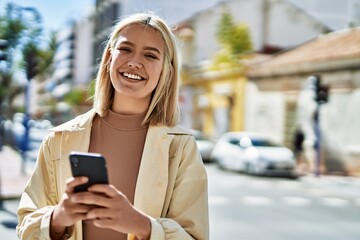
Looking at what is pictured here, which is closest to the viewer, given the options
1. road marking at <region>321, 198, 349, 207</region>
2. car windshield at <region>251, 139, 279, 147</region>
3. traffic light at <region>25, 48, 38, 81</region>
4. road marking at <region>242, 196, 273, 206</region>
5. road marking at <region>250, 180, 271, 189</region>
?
road marking at <region>242, 196, 273, 206</region>

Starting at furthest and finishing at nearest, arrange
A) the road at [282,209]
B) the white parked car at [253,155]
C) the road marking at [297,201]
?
the white parked car at [253,155] → the road marking at [297,201] → the road at [282,209]

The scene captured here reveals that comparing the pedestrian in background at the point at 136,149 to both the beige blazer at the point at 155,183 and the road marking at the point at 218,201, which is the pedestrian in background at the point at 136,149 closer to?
the beige blazer at the point at 155,183

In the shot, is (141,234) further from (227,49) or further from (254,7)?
(254,7)

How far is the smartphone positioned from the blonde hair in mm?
378

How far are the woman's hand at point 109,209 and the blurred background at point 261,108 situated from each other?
68 cm

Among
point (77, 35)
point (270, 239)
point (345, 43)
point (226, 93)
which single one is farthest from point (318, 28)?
point (77, 35)

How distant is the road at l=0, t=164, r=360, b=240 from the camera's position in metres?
8.23

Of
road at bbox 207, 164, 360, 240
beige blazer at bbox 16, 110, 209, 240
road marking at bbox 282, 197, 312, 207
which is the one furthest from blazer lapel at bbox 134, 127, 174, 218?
road marking at bbox 282, 197, 312, 207

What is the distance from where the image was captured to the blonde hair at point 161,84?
1.64m

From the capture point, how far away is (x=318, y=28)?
103 feet

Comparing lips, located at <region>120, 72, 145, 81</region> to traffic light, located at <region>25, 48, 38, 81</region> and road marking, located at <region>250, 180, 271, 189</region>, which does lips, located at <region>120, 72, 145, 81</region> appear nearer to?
traffic light, located at <region>25, 48, 38, 81</region>

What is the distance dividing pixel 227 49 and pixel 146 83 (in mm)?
28412

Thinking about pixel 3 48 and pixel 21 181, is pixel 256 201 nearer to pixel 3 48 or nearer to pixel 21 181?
pixel 21 181

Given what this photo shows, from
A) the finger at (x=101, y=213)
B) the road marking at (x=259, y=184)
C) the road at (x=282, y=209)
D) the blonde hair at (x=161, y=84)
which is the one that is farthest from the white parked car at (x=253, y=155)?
the finger at (x=101, y=213)
